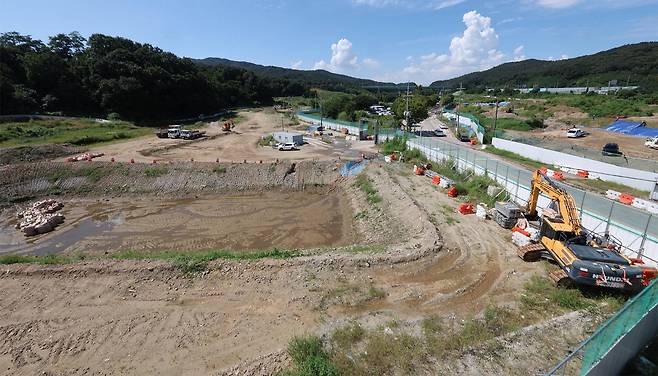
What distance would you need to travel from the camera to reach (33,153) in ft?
119

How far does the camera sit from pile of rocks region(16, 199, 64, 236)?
23.2 metres

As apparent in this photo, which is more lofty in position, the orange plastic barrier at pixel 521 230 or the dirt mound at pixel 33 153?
the dirt mound at pixel 33 153

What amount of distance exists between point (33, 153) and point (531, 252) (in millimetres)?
46914

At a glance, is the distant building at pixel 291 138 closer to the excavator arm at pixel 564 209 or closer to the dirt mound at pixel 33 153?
the dirt mound at pixel 33 153

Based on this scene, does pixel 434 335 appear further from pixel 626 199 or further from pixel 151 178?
pixel 151 178

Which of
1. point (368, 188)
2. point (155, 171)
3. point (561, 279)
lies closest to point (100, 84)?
point (155, 171)

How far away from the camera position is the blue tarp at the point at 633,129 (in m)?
44.5

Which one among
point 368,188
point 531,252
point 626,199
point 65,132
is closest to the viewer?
point 531,252

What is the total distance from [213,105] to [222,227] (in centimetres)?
7408

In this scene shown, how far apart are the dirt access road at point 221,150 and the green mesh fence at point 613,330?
3225 centimetres

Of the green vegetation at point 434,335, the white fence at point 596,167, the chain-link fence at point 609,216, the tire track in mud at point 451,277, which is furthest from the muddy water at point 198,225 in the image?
the white fence at point 596,167

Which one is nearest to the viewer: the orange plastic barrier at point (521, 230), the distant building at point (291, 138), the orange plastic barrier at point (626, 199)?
the orange plastic barrier at point (521, 230)

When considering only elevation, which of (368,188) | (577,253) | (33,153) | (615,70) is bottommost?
(368,188)

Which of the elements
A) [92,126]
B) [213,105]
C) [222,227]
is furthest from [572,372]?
[213,105]
